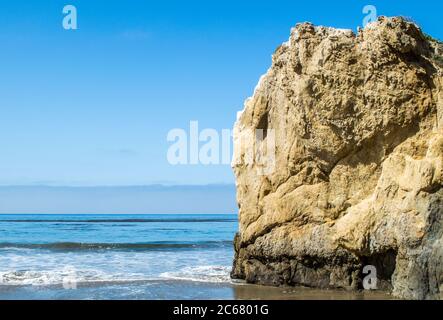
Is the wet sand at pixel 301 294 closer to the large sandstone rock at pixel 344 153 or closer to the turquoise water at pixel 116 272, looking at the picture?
the large sandstone rock at pixel 344 153

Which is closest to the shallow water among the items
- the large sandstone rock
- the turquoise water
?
the turquoise water

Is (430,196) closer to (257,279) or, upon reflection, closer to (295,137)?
(295,137)

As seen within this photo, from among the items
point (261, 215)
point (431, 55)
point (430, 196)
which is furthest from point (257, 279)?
point (431, 55)

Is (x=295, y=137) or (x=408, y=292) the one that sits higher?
(x=295, y=137)

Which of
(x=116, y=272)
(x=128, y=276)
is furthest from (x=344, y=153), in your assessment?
(x=116, y=272)

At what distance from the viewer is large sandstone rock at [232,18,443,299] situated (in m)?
13.6

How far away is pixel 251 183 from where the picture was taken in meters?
16.3

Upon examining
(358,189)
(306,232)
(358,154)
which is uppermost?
(358,154)

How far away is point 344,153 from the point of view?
14.8 m

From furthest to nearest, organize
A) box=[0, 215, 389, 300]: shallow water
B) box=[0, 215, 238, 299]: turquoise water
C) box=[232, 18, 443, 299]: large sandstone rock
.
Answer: box=[0, 215, 238, 299]: turquoise water < box=[0, 215, 389, 300]: shallow water < box=[232, 18, 443, 299]: large sandstone rock

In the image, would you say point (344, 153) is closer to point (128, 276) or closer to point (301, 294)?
point (301, 294)

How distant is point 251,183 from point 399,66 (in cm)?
512

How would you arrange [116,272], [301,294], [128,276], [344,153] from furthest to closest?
[116,272] < [128,276] < [344,153] < [301,294]

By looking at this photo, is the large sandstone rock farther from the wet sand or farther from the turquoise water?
the turquoise water
